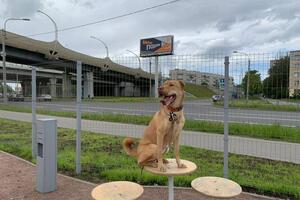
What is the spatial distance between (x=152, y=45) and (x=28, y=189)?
56248mm

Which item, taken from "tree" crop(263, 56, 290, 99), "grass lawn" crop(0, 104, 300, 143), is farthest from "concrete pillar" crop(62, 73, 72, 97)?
"grass lawn" crop(0, 104, 300, 143)

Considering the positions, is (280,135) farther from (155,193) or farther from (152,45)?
(152,45)

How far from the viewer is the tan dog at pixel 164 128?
11.6ft

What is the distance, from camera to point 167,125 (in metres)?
3.64

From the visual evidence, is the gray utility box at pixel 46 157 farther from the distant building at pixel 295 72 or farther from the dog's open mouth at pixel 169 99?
the distant building at pixel 295 72

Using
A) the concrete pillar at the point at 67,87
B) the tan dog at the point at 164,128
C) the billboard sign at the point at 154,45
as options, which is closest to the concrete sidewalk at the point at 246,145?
the concrete pillar at the point at 67,87

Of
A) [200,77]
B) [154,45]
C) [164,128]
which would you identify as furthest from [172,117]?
[154,45]

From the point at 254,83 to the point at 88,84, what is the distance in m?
3.71

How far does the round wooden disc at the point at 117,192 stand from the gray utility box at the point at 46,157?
166 cm

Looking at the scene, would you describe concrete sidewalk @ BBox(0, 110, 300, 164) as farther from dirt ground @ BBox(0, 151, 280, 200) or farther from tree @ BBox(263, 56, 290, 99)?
dirt ground @ BBox(0, 151, 280, 200)

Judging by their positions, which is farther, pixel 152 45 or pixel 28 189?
pixel 152 45

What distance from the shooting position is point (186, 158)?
292 inches

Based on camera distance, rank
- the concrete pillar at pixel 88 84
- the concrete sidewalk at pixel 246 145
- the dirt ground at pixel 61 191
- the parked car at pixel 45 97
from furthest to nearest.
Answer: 1. the parked car at pixel 45 97
2. the concrete sidewalk at pixel 246 145
3. the concrete pillar at pixel 88 84
4. the dirt ground at pixel 61 191

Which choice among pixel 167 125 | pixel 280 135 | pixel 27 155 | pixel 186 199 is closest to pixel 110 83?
pixel 27 155
